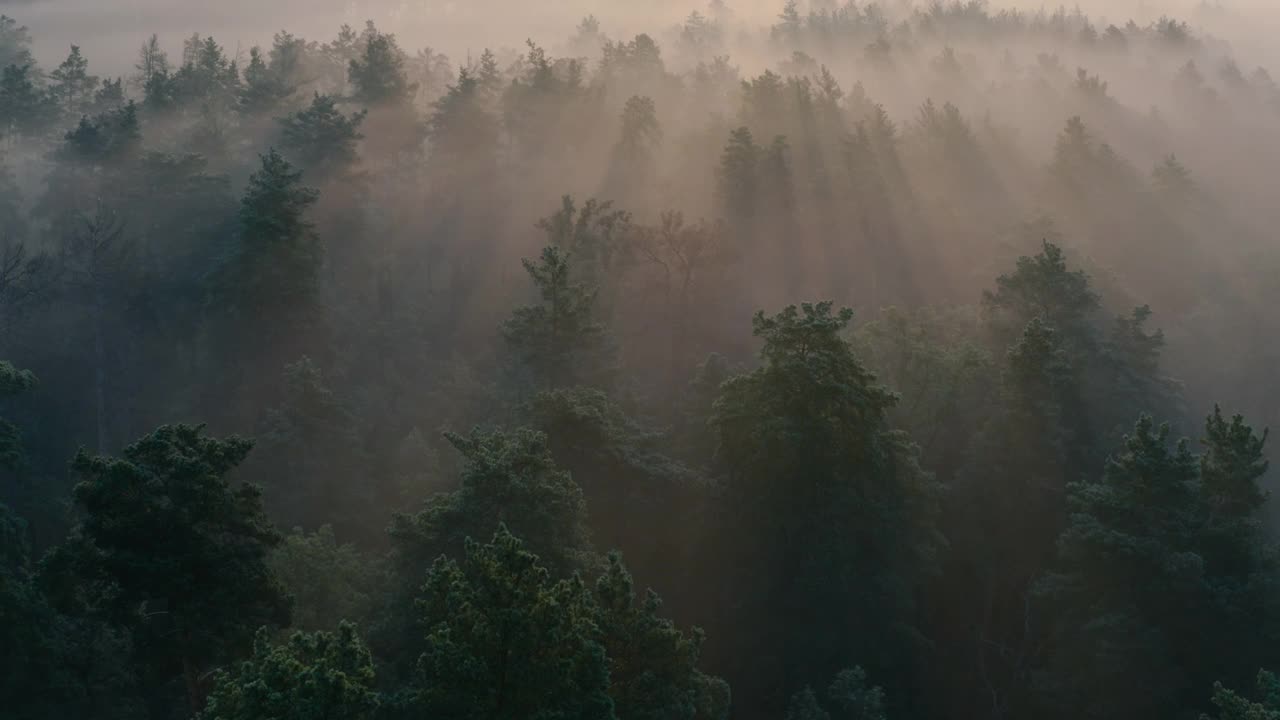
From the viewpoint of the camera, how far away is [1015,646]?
3647cm

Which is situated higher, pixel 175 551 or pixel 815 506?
pixel 815 506

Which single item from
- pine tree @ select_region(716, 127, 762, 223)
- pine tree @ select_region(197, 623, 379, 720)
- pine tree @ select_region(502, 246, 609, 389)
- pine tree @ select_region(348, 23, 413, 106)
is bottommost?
pine tree @ select_region(197, 623, 379, 720)

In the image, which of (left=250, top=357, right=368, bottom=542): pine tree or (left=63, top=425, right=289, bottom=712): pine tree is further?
(left=250, top=357, right=368, bottom=542): pine tree

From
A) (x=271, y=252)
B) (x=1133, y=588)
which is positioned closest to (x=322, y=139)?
(x=271, y=252)

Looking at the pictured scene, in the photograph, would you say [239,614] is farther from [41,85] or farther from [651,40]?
[41,85]

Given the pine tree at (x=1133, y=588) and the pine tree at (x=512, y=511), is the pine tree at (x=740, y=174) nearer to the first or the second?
the pine tree at (x=1133, y=588)

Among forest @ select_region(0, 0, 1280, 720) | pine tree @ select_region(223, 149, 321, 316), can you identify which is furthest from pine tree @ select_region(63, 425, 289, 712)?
pine tree @ select_region(223, 149, 321, 316)

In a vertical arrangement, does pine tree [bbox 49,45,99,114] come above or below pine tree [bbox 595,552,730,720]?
above

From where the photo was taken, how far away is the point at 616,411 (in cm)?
3544

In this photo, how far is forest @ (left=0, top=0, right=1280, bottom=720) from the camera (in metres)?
22.6

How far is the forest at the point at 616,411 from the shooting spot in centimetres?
2262

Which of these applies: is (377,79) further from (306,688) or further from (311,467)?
(306,688)

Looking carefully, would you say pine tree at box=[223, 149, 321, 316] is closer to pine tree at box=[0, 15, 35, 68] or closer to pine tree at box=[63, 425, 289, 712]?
pine tree at box=[63, 425, 289, 712]

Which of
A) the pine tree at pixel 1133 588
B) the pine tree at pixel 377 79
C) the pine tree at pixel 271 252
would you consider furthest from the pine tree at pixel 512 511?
the pine tree at pixel 377 79
